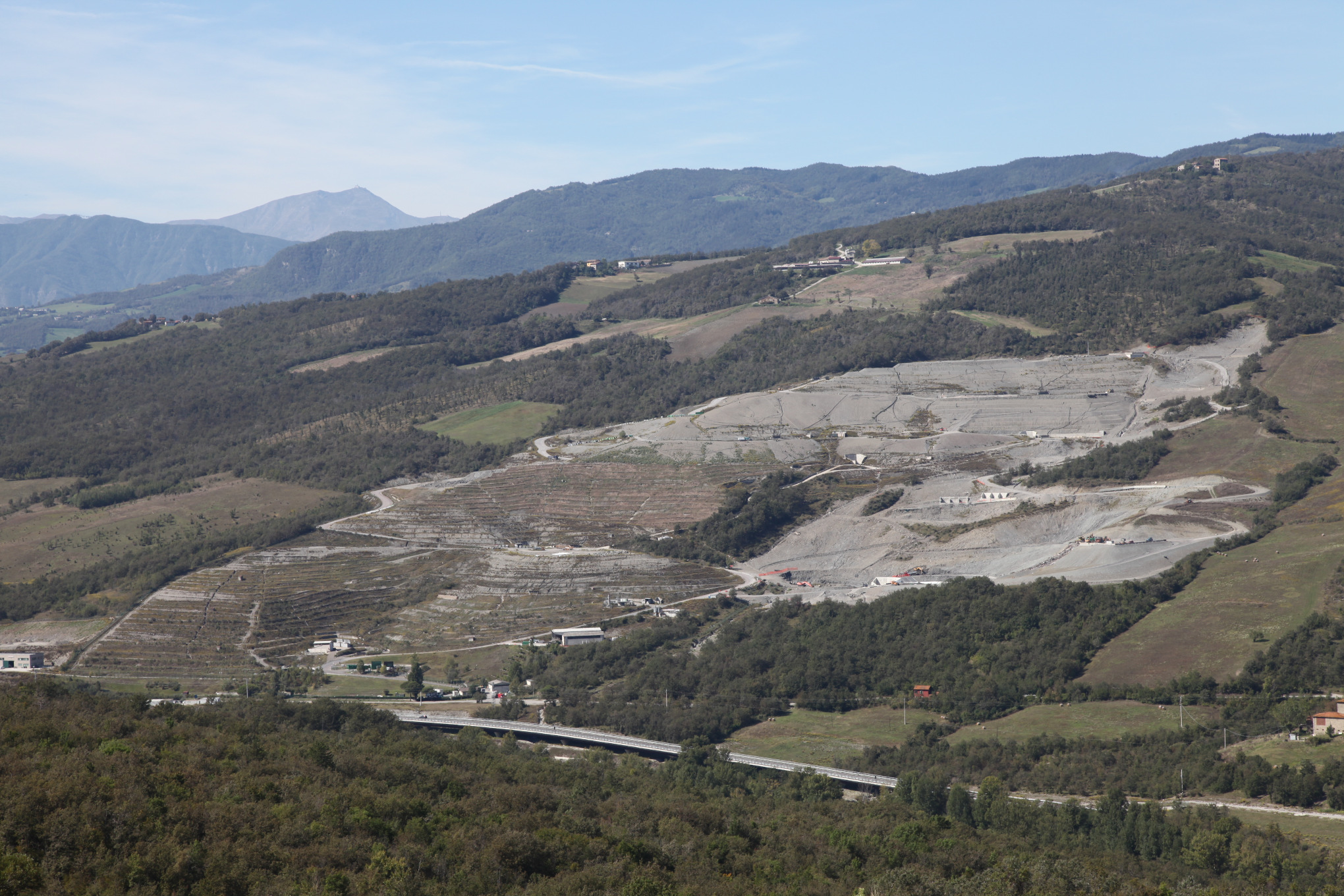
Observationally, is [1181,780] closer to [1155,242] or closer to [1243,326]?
[1243,326]

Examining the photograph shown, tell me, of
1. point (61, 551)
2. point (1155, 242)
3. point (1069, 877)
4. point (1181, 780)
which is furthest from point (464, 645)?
point (1155, 242)

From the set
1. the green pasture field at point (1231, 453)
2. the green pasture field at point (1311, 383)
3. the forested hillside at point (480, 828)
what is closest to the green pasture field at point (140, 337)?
the green pasture field at point (1231, 453)

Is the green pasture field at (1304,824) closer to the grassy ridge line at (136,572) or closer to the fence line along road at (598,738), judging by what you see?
the fence line along road at (598,738)

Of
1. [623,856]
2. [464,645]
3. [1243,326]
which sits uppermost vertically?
[1243,326]

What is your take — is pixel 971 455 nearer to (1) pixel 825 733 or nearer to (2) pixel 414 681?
(1) pixel 825 733

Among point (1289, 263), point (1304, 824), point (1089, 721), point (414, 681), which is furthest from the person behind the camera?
point (1289, 263)

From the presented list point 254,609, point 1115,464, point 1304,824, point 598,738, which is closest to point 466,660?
point 254,609
